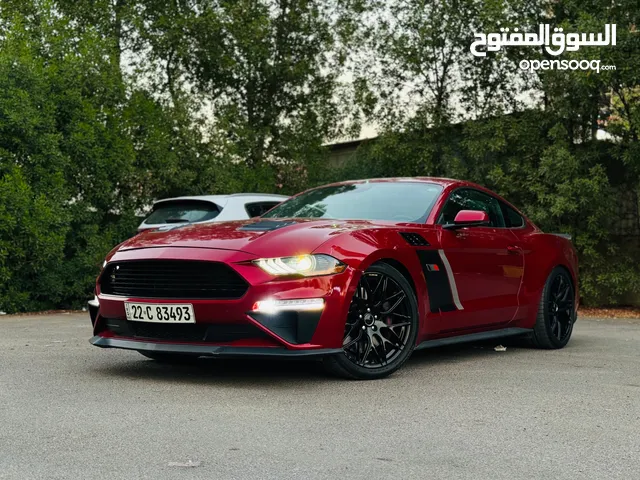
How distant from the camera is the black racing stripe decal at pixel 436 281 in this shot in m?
6.62

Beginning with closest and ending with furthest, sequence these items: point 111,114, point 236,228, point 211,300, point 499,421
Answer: point 499,421 → point 211,300 → point 236,228 → point 111,114

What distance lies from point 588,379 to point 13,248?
866 cm

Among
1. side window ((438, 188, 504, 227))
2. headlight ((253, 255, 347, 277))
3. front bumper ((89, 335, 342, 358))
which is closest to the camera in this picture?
front bumper ((89, 335, 342, 358))

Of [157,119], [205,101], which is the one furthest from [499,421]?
[205,101]

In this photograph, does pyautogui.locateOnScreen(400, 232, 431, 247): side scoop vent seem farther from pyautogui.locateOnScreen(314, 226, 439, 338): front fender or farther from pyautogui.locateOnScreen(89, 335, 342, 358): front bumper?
pyautogui.locateOnScreen(89, 335, 342, 358): front bumper

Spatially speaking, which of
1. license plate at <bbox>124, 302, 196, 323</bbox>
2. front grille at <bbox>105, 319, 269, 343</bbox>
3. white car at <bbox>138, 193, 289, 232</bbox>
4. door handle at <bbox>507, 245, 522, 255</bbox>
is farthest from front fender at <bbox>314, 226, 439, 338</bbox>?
white car at <bbox>138, 193, 289, 232</bbox>

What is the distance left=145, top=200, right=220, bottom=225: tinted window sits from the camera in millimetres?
11500

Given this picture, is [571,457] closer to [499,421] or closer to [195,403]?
[499,421]

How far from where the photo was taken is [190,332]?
5.91m

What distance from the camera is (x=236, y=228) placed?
6.39 metres

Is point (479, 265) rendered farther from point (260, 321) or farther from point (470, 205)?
point (260, 321)

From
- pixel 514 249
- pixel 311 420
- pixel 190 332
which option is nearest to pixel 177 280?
pixel 190 332

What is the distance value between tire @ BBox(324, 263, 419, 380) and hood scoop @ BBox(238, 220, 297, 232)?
2.34 feet

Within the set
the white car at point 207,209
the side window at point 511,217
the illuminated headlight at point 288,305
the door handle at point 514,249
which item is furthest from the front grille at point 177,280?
the white car at point 207,209
